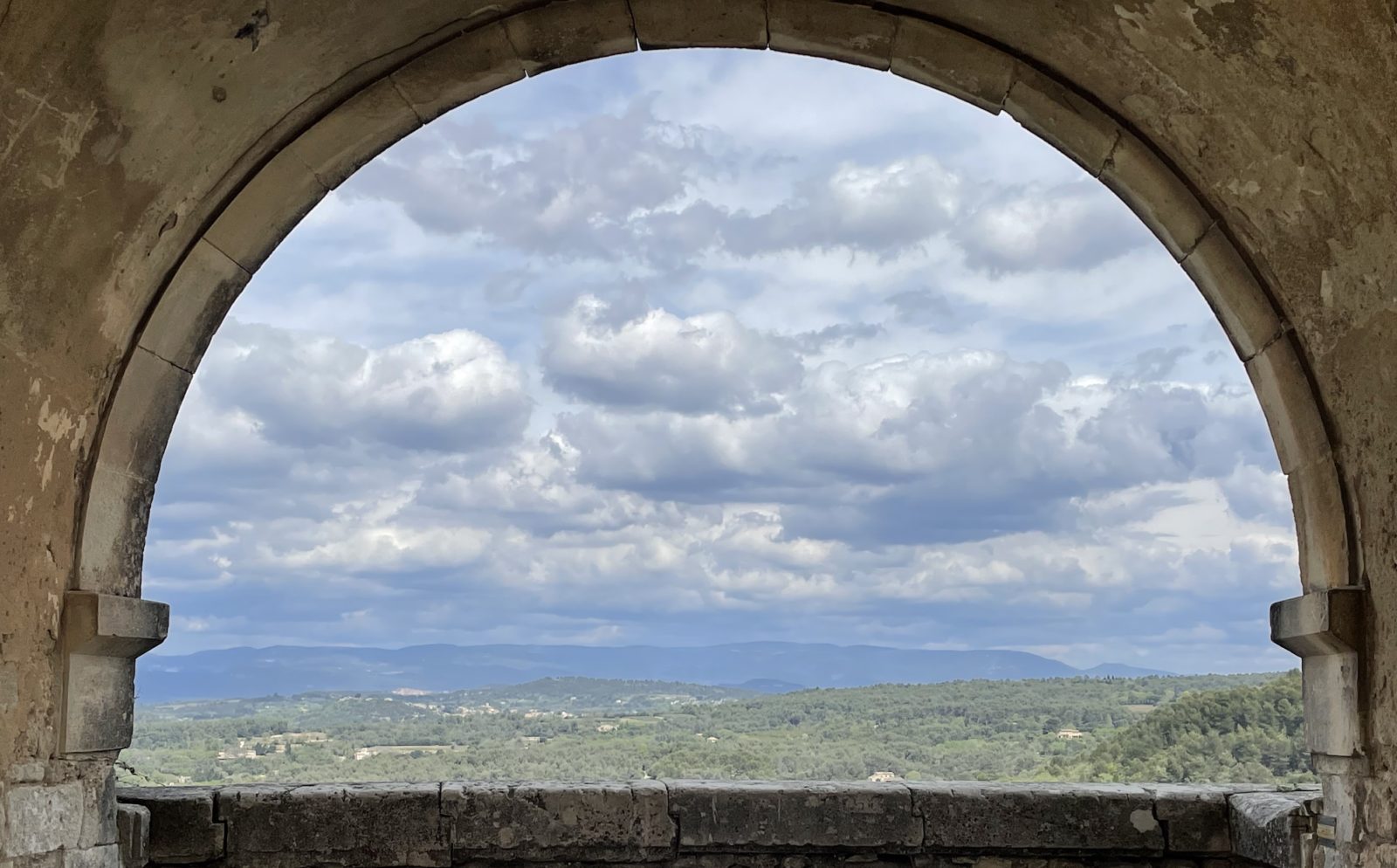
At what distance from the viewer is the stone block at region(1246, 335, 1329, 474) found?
3312mm

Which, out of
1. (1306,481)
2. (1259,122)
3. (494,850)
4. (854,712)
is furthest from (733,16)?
(854,712)

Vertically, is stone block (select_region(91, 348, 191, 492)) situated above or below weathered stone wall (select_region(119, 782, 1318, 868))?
above

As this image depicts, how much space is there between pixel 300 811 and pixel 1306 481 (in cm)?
308

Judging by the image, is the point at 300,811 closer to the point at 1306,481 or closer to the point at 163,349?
the point at 163,349

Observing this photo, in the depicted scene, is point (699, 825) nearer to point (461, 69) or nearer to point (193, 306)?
point (193, 306)

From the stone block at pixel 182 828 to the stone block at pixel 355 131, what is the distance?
1.92 m

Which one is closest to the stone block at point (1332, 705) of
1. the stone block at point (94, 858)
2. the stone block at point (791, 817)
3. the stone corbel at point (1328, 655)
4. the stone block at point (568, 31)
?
the stone corbel at point (1328, 655)

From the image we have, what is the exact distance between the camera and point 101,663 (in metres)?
3.44

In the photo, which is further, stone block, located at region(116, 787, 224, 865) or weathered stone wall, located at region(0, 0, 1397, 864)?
stone block, located at region(116, 787, 224, 865)

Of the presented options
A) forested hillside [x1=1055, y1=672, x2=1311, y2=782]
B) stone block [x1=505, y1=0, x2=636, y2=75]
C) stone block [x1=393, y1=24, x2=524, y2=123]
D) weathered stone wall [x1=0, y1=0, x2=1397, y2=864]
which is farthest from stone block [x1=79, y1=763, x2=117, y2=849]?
forested hillside [x1=1055, y1=672, x2=1311, y2=782]

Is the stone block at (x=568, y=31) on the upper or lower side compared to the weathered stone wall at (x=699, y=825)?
upper

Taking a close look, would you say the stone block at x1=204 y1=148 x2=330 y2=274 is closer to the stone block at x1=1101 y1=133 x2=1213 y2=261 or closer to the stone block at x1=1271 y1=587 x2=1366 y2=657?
the stone block at x1=1101 y1=133 x2=1213 y2=261

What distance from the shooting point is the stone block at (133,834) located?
143 inches

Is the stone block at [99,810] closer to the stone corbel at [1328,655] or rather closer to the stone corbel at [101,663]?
the stone corbel at [101,663]
